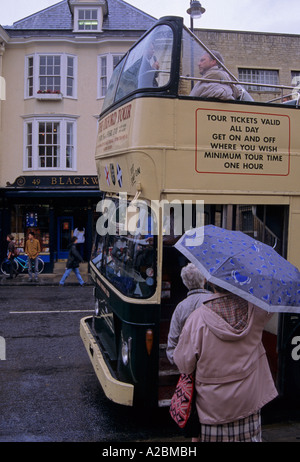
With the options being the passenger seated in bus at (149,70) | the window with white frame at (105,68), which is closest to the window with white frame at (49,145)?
the window with white frame at (105,68)

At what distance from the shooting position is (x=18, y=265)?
1938 cm

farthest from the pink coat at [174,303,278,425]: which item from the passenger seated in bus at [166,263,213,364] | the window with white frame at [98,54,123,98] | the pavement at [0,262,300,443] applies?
the window with white frame at [98,54,123,98]

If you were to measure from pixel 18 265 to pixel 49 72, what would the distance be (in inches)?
339

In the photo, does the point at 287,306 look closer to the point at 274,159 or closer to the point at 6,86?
the point at 274,159

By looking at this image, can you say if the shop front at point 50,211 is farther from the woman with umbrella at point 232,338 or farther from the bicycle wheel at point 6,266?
the woman with umbrella at point 232,338

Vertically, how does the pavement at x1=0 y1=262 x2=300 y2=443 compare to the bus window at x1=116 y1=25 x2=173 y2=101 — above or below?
below

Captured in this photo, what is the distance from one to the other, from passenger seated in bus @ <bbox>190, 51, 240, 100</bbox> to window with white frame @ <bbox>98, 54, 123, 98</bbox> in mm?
15711

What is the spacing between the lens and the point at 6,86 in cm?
2052

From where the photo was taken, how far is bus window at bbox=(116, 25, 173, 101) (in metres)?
4.71

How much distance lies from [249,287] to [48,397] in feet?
13.2

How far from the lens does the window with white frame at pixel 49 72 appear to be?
2017cm

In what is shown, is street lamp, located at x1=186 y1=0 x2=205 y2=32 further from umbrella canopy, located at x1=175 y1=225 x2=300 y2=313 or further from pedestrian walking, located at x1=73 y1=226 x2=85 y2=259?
umbrella canopy, located at x1=175 y1=225 x2=300 y2=313

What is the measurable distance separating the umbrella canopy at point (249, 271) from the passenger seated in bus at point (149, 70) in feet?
6.84

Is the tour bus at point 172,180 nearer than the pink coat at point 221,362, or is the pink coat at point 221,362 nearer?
the pink coat at point 221,362
